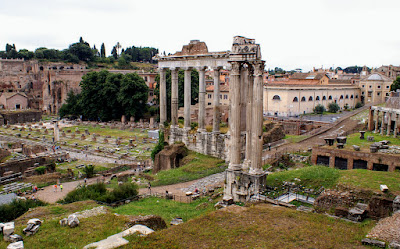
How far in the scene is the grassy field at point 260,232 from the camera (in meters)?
9.91

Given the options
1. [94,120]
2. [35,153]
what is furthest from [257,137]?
[94,120]

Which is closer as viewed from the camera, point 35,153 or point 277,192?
point 277,192

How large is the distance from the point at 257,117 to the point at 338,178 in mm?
5032

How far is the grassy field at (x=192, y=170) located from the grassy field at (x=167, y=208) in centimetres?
391

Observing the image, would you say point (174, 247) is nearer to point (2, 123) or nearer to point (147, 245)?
point (147, 245)

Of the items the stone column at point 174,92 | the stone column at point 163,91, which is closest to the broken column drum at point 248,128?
the stone column at point 174,92

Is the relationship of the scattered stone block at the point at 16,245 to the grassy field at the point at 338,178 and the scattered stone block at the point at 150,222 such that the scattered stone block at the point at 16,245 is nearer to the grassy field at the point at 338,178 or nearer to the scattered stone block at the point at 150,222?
the scattered stone block at the point at 150,222

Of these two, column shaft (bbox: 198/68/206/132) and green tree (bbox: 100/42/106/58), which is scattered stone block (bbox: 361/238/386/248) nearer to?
column shaft (bbox: 198/68/206/132)

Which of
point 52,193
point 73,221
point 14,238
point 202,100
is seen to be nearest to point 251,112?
point 73,221

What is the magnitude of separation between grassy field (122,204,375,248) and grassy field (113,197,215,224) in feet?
9.28

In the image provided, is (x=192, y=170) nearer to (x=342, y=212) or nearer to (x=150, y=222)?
(x=150, y=222)

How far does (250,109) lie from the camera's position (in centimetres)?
1647

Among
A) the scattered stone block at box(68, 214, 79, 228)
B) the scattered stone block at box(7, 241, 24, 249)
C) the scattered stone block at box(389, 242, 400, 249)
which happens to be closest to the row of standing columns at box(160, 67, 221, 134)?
the scattered stone block at box(68, 214, 79, 228)

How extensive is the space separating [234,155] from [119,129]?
128 ft
